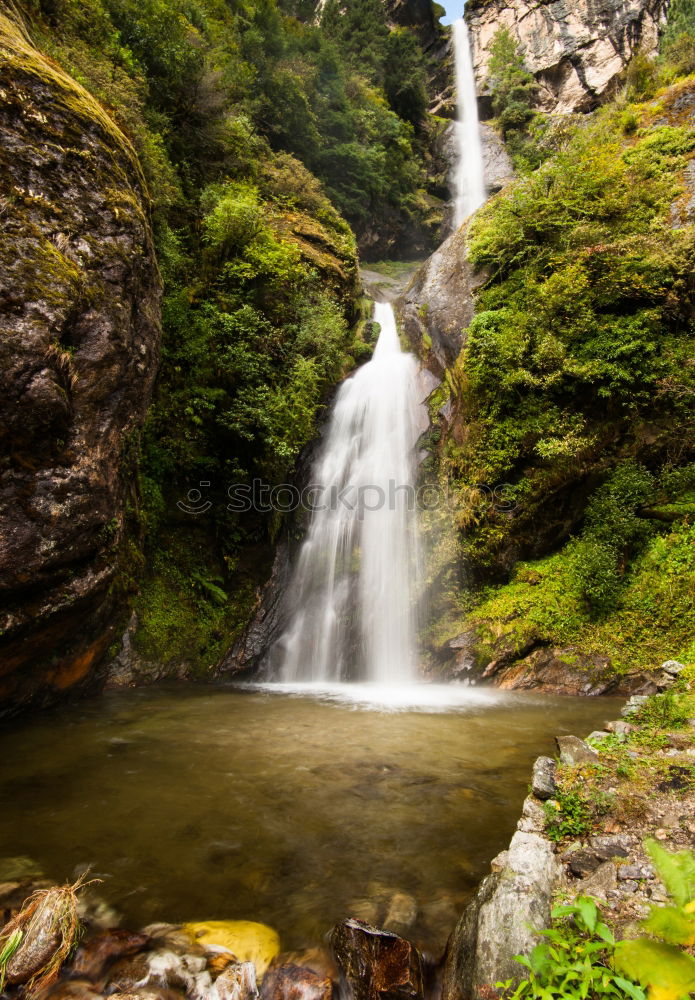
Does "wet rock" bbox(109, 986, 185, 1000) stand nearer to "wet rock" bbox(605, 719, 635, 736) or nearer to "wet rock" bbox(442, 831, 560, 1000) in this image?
"wet rock" bbox(442, 831, 560, 1000)

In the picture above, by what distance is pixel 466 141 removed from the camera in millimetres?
26703

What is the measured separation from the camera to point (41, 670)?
586cm

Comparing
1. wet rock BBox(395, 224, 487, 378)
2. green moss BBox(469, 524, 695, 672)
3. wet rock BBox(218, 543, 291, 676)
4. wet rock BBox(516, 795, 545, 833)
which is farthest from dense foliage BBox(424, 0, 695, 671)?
wet rock BBox(516, 795, 545, 833)

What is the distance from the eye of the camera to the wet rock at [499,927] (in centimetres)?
214

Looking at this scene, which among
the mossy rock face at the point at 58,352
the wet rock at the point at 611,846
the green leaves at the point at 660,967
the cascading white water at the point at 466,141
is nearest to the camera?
the green leaves at the point at 660,967

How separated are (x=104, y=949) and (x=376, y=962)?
4.60ft

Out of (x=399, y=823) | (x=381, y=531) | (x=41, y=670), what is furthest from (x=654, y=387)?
(x=41, y=670)

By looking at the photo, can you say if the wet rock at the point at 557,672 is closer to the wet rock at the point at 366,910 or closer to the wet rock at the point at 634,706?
the wet rock at the point at 634,706

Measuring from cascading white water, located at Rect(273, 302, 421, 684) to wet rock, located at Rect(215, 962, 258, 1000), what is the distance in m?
7.14

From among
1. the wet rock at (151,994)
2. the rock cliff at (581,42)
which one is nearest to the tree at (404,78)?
the rock cliff at (581,42)

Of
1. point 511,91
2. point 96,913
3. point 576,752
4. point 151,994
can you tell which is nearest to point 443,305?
point 576,752

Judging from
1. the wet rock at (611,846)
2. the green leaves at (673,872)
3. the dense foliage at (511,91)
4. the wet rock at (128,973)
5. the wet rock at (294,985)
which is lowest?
the wet rock at (294,985)

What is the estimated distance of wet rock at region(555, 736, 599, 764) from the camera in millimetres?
3639

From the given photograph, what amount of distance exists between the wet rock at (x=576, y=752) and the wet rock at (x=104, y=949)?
3.04m
